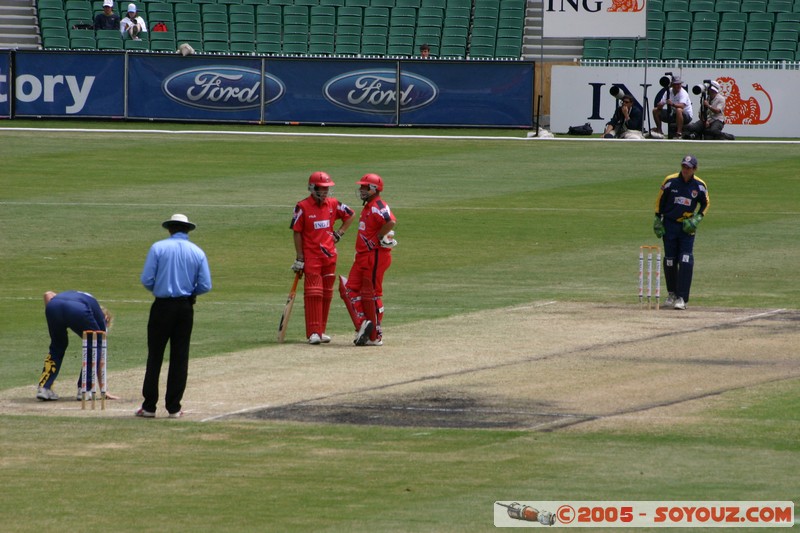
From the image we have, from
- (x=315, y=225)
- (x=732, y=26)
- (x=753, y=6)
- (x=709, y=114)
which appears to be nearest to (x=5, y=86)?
(x=709, y=114)

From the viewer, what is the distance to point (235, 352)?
1711 centimetres

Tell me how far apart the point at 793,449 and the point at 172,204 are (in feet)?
68.1

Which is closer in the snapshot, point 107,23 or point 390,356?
point 390,356

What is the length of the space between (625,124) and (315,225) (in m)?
27.2

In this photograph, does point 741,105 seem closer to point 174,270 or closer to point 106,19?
point 106,19

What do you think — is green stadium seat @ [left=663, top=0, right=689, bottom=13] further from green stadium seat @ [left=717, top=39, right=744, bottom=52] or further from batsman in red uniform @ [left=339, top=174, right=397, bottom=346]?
batsman in red uniform @ [left=339, top=174, right=397, bottom=346]

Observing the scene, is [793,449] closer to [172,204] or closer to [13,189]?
[172,204]

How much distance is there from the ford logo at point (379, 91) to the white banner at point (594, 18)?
412 centimetres

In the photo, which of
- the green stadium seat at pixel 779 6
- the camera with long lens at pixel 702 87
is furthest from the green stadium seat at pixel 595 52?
the camera with long lens at pixel 702 87

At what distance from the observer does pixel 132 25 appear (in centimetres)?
4953

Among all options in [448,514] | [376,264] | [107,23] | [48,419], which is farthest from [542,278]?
[107,23]

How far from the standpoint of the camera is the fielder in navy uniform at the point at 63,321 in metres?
14.2

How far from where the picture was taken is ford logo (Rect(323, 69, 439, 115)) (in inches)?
1770

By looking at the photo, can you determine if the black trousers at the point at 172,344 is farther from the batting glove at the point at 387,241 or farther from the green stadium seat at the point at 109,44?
the green stadium seat at the point at 109,44
